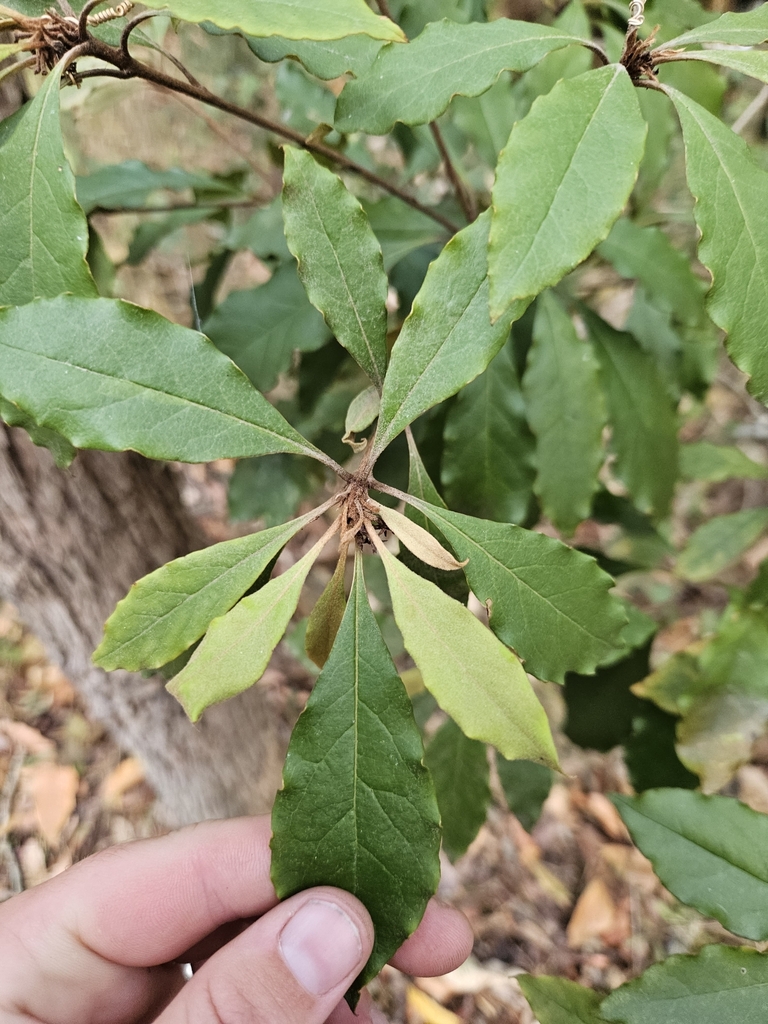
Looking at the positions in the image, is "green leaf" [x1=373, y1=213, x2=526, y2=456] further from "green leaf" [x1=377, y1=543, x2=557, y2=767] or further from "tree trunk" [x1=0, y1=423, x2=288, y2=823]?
"tree trunk" [x1=0, y1=423, x2=288, y2=823]

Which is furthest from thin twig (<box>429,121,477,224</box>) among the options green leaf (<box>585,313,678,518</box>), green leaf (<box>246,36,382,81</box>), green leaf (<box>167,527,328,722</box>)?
green leaf (<box>167,527,328,722</box>)

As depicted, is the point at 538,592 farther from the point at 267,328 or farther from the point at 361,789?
the point at 267,328

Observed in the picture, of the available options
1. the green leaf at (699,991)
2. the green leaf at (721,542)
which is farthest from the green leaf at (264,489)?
the green leaf at (721,542)

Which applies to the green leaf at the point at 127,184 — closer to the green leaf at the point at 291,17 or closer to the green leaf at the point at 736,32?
the green leaf at the point at 291,17

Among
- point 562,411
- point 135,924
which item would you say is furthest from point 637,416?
point 135,924

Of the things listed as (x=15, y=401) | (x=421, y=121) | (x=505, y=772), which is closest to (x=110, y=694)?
(x=505, y=772)
